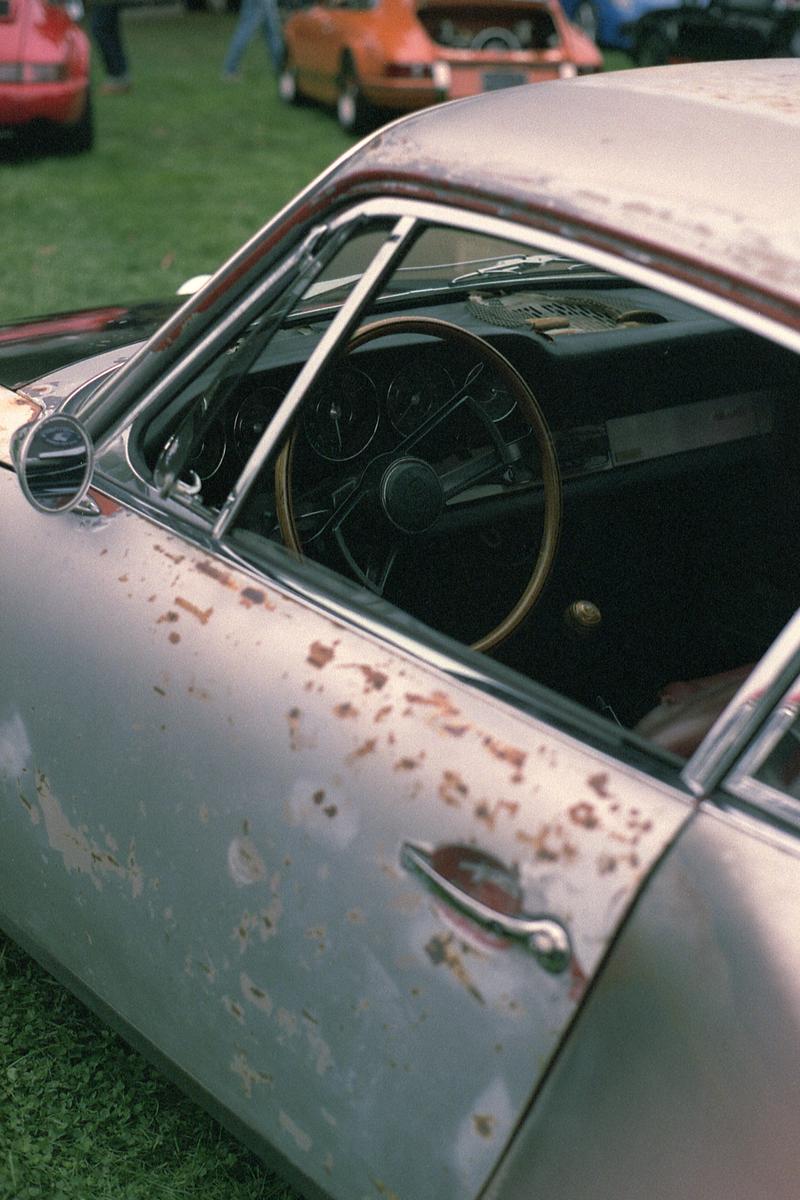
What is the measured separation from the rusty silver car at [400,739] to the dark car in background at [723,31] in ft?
30.4

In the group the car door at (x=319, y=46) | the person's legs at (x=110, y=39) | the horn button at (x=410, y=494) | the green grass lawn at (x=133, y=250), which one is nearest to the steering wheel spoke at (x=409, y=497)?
the horn button at (x=410, y=494)

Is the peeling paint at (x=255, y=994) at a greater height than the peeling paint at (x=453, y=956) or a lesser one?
lesser

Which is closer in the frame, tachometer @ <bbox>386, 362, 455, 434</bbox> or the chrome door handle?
the chrome door handle

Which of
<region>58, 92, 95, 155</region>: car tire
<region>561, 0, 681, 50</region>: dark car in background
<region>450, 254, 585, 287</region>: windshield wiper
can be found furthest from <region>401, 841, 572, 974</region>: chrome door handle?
<region>561, 0, 681, 50</region>: dark car in background

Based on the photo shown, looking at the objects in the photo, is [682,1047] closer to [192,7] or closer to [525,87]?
[525,87]

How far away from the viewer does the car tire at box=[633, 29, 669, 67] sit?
1300cm

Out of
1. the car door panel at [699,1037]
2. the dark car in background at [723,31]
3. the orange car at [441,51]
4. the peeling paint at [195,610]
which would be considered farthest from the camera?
the dark car in background at [723,31]

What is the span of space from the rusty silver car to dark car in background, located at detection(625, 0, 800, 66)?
9.27m

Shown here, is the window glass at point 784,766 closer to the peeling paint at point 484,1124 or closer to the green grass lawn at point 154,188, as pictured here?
the peeling paint at point 484,1124

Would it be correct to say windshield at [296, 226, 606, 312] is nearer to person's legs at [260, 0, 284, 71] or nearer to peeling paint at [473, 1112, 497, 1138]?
peeling paint at [473, 1112, 497, 1138]

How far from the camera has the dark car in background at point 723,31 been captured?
1102 cm

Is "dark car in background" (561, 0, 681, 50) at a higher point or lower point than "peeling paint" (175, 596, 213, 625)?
higher

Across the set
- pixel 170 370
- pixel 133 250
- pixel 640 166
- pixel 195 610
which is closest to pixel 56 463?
pixel 170 370

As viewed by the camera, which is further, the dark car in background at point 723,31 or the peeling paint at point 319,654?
the dark car in background at point 723,31
